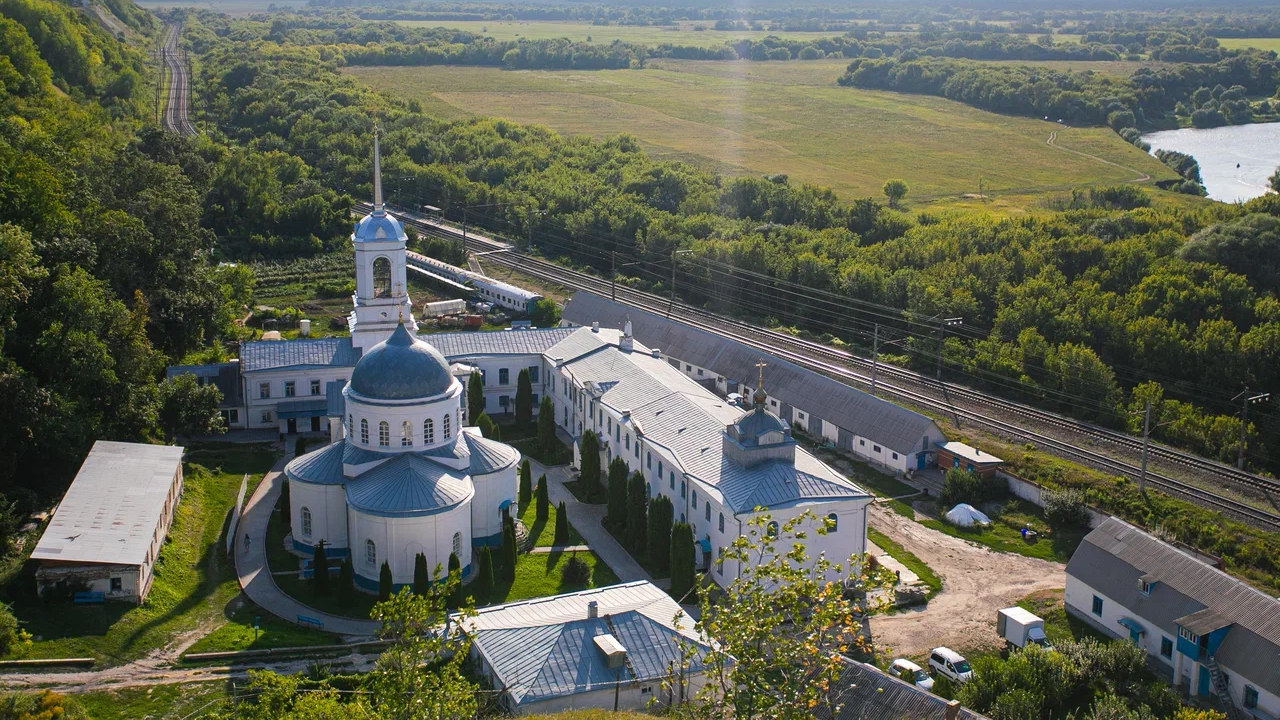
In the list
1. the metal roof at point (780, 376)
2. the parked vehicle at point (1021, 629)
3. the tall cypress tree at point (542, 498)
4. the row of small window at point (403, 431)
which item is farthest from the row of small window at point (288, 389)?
the parked vehicle at point (1021, 629)

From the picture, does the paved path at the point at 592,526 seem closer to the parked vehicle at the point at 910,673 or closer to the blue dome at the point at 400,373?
the blue dome at the point at 400,373

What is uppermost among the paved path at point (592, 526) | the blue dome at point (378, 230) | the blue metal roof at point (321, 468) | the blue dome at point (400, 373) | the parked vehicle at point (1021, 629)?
the blue dome at point (378, 230)

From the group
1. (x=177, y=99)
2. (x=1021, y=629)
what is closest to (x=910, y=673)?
(x=1021, y=629)

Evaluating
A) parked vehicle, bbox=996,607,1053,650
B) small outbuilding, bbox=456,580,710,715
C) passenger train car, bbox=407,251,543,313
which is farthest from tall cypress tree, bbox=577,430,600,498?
passenger train car, bbox=407,251,543,313

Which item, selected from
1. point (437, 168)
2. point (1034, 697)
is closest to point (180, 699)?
point (1034, 697)

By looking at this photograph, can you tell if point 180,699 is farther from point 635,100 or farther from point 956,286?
point 635,100
